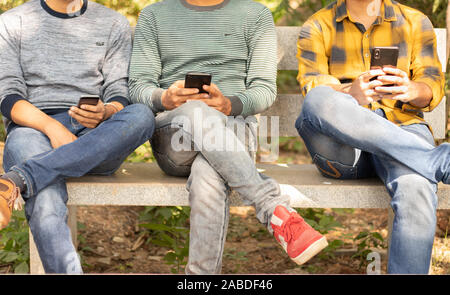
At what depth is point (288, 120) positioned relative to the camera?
343 centimetres

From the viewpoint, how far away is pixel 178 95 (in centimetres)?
279

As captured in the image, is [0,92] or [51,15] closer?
[0,92]

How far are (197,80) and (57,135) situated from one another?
2.25 ft

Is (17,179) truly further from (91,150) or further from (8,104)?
(8,104)

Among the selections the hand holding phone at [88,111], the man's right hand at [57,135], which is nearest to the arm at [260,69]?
the hand holding phone at [88,111]

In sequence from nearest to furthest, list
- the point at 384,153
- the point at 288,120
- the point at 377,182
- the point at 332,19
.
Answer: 1. the point at 384,153
2. the point at 377,182
3. the point at 332,19
4. the point at 288,120

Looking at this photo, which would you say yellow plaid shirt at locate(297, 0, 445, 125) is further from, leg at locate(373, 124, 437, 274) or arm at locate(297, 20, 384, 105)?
leg at locate(373, 124, 437, 274)

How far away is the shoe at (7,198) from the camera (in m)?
2.31

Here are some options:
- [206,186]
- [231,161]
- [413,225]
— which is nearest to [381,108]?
[413,225]

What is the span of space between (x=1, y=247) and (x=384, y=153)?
2.20m

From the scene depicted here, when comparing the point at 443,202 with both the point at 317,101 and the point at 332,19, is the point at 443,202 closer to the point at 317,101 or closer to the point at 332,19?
the point at 317,101

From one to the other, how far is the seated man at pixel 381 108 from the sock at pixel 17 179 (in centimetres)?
122

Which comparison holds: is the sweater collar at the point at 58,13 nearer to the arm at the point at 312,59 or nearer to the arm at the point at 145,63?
the arm at the point at 145,63
